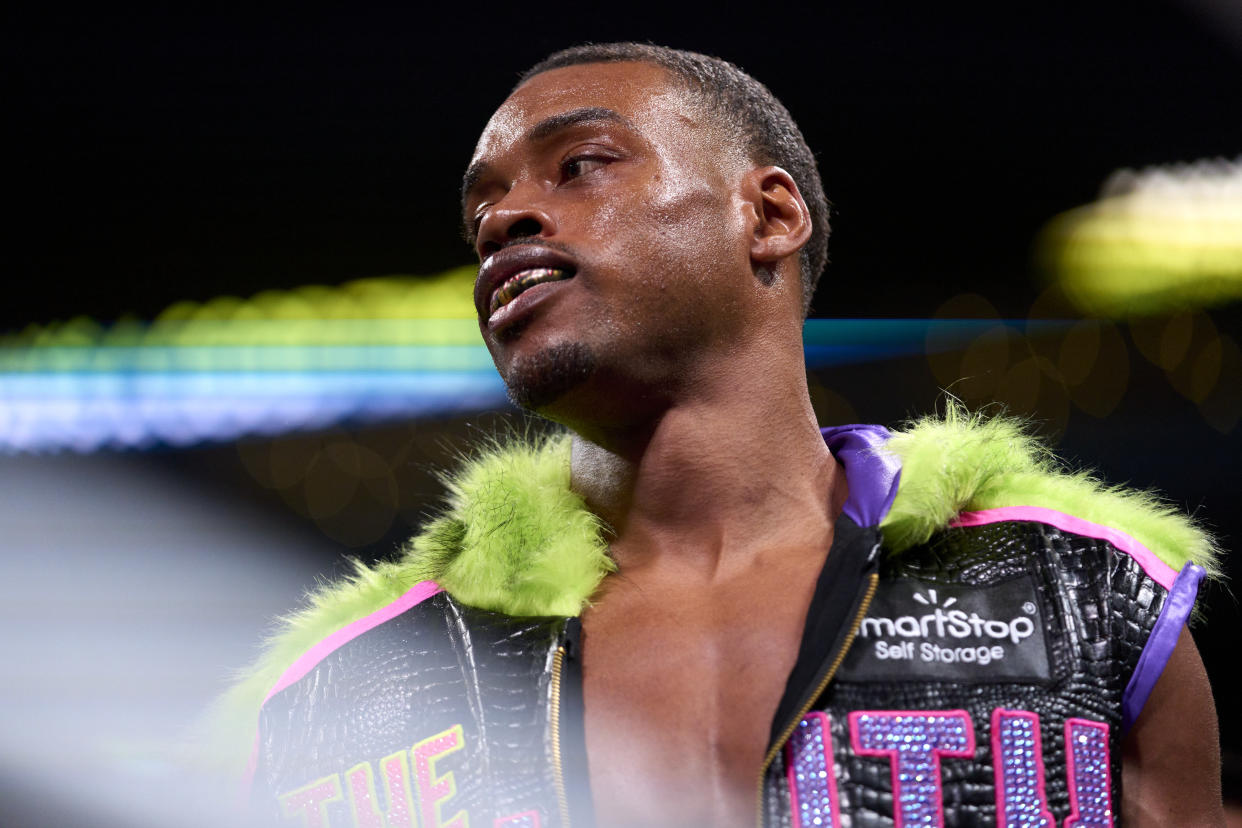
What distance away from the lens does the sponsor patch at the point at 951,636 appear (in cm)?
120

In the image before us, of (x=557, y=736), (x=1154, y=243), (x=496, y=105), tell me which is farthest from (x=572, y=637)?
(x=1154, y=243)

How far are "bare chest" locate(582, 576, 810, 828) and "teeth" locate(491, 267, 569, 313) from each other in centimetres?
43

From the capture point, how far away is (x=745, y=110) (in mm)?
1700

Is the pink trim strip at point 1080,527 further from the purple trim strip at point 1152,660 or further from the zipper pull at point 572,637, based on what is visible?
the zipper pull at point 572,637

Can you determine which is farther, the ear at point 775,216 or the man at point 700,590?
the ear at point 775,216

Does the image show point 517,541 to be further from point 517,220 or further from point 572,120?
point 572,120

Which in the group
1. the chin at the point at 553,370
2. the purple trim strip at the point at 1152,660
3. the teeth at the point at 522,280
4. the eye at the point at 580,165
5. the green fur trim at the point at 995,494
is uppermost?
the eye at the point at 580,165

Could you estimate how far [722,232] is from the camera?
59.0 inches

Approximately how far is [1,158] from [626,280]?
200 cm

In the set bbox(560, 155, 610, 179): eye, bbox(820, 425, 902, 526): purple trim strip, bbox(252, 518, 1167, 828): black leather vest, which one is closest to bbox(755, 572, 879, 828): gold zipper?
bbox(252, 518, 1167, 828): black leather vest

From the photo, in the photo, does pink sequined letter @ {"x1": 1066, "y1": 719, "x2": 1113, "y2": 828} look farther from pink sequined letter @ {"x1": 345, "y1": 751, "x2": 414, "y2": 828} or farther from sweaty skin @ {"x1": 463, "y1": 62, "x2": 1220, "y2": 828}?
pink sequined letter @ {"x1": 345, "y1": 751, "x2": 414, "y2": 828}

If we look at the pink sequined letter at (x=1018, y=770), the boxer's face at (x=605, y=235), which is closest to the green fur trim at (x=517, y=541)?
the boxer's face at (x=605, y=235)

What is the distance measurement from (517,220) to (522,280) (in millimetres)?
94

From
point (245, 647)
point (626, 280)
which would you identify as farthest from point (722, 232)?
point (245, 647)
